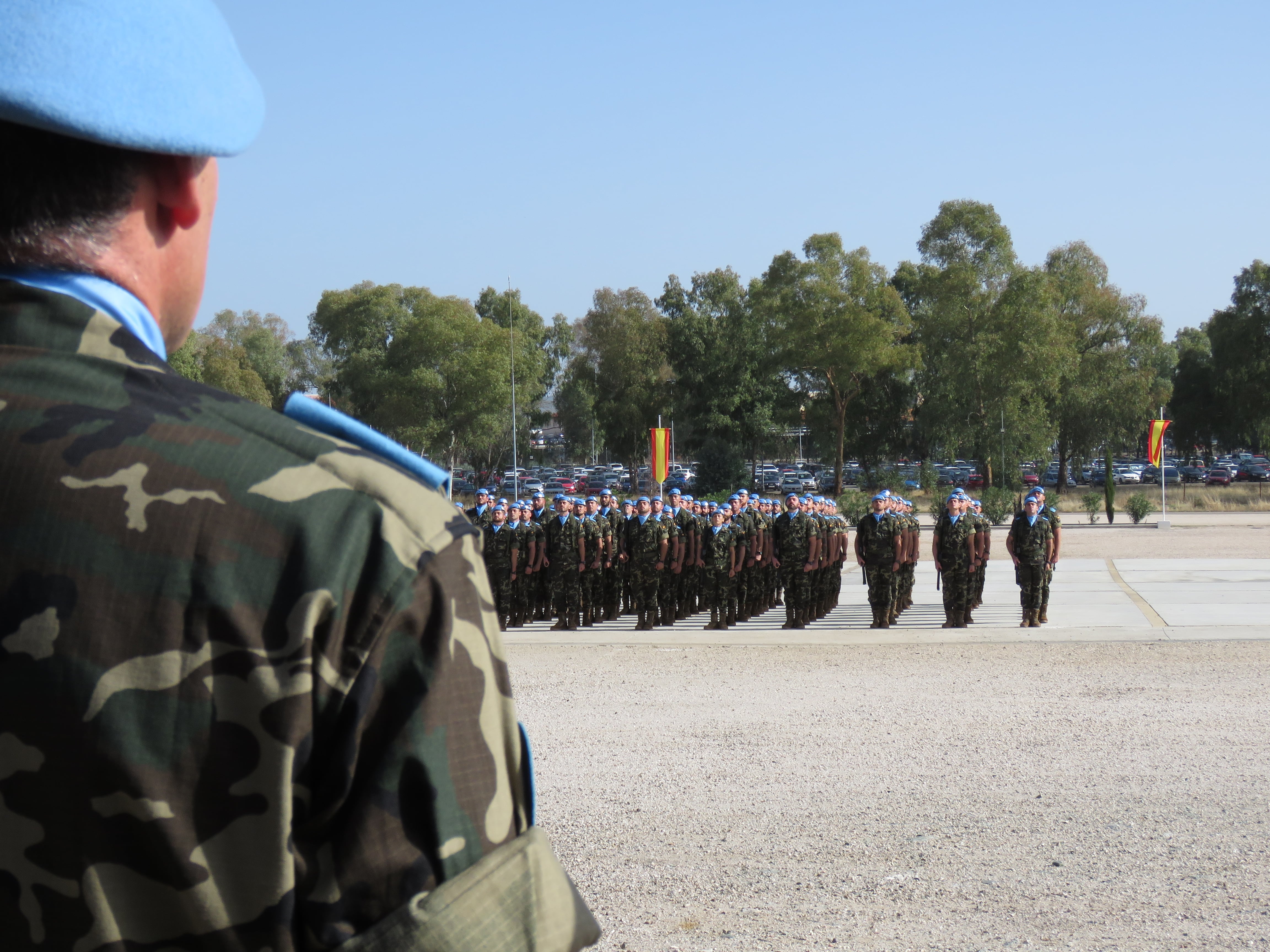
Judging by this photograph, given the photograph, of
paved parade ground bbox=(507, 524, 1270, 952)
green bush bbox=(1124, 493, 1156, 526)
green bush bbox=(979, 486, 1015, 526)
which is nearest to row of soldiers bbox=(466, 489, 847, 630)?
paved parade ground bbox=(507, 524, 1270, 952)

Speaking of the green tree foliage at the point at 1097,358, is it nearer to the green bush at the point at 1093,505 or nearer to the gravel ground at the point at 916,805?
the green bush at the point at 1093,505

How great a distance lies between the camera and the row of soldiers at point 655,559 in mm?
17266

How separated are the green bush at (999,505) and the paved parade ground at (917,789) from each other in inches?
1052

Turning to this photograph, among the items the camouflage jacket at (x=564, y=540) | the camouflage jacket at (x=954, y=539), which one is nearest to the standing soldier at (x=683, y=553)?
the camouflage jacket at (x=564, y=540)

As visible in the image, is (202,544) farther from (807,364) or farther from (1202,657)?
(807,364)

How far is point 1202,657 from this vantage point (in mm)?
12016

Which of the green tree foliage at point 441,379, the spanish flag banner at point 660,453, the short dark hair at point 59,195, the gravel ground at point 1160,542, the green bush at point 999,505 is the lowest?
the gravel ground at point 1160,542

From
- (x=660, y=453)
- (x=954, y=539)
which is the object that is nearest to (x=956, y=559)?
(x=954, y=539)

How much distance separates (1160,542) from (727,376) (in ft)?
110

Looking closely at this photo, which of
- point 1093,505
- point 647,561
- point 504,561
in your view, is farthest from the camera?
point 1093,505

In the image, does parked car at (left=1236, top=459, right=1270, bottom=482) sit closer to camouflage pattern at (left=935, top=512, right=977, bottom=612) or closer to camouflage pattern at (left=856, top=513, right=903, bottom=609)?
camouflage pattern at (left=935, top=512, right=977, bottom=612)

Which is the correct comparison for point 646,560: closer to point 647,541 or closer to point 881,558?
point 647,541

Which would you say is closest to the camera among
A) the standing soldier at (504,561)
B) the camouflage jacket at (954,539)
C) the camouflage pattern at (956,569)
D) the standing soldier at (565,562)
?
the camouflage pattern at (956,569)

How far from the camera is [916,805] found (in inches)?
262
